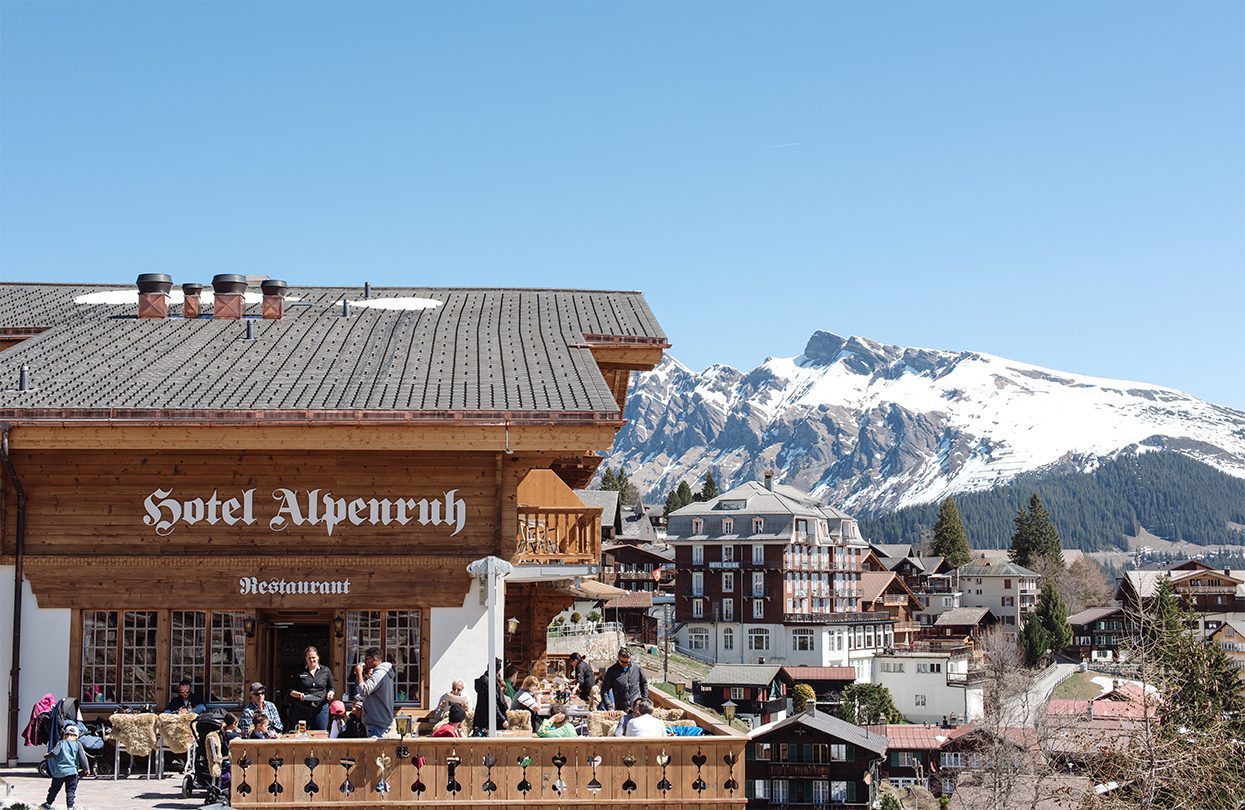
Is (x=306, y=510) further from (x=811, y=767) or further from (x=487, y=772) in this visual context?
(x=811, y=767)

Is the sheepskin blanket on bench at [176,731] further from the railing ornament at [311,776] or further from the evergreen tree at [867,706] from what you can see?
the evergreen tree at [867,706]

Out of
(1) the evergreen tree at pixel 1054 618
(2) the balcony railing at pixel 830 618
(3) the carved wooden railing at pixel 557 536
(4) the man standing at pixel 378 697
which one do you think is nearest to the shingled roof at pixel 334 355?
(3) the carved wooden railing at pixel 557 536

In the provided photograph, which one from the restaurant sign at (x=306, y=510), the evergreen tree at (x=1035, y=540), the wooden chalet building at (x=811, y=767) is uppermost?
the evergreen tree at (x=1035, y=540)

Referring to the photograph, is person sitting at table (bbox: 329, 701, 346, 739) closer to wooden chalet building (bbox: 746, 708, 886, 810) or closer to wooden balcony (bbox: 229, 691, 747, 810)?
wooden balcony (bbox: 229, 691, 747, 810)

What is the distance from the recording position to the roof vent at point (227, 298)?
92.5 ft

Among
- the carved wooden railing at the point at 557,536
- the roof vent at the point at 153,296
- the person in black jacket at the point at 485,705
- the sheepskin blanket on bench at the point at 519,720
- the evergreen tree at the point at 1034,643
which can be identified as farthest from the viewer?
the evergreen tree at the point at 1034,643

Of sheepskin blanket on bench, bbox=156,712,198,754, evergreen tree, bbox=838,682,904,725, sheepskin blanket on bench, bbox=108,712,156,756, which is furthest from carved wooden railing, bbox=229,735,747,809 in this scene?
evergreen tree, bbox=838,682,904,725

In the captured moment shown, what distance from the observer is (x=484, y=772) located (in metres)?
17.7

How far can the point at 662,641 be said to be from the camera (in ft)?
392

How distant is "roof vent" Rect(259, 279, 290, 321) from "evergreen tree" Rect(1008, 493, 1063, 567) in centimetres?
15567

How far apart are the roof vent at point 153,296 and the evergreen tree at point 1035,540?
515ft

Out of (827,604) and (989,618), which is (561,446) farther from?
(989,618)

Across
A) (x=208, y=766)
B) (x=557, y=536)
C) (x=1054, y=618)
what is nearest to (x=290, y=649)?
(x=557, y=536)

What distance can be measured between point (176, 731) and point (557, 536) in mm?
6883
